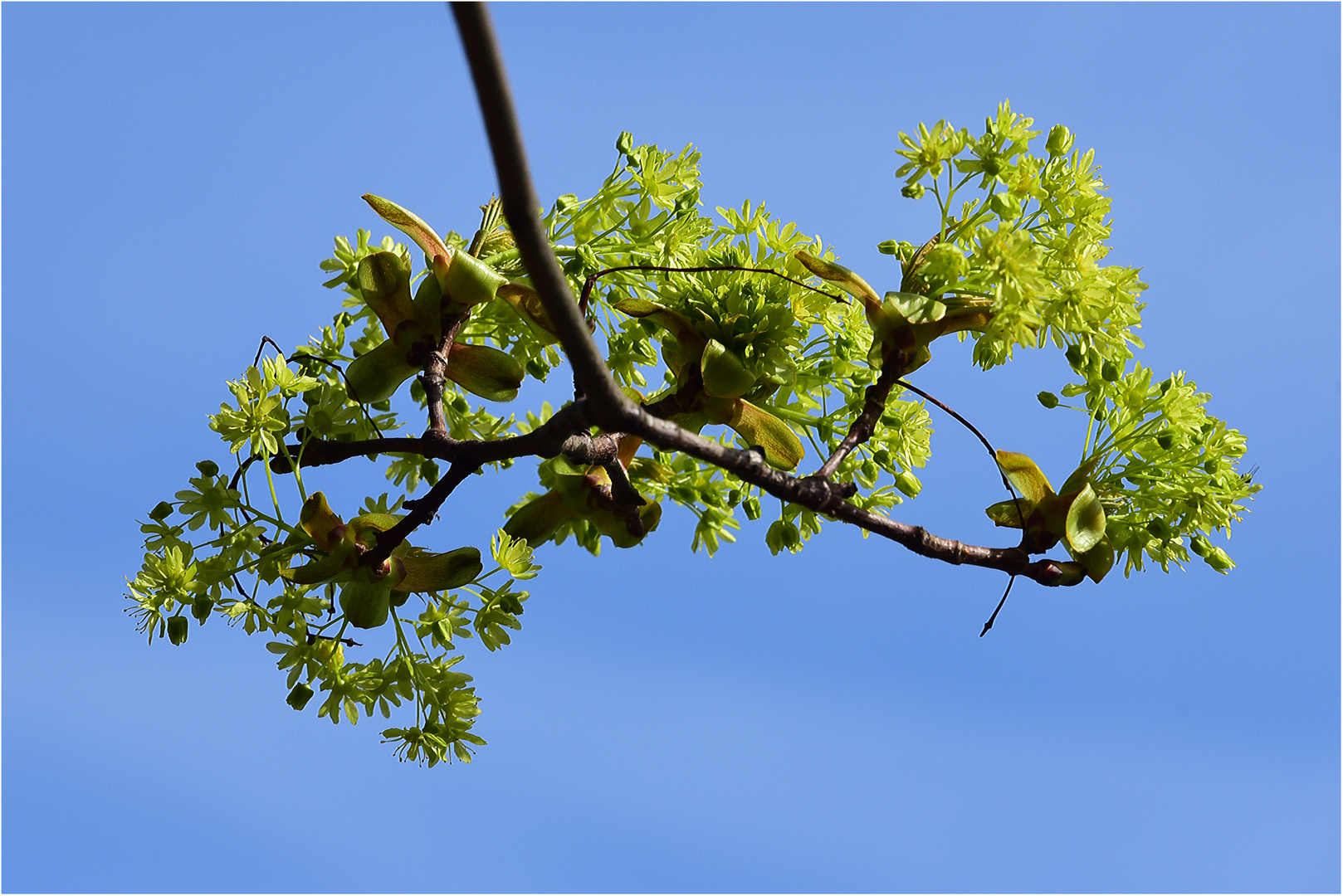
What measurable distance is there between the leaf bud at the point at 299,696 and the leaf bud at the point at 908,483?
116 cm

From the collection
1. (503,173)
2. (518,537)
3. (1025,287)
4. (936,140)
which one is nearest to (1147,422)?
(1025,287)

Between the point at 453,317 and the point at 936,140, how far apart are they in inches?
35.3

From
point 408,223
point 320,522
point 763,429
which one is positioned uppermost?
point 408,223

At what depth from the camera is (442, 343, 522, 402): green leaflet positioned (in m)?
2.11

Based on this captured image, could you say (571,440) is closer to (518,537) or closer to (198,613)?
(518,537)

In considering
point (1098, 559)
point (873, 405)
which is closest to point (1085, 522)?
point (1098, 559)

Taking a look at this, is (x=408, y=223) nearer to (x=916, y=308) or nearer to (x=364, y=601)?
(x=364, y=601)

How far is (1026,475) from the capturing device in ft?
6.66

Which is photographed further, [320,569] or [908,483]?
[908,483]

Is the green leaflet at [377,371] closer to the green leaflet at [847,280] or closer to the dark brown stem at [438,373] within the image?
the dark brown stem at [438,373]

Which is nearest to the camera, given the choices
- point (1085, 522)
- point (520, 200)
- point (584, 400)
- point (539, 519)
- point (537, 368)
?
point (520, 200)

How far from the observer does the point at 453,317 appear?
2076mm

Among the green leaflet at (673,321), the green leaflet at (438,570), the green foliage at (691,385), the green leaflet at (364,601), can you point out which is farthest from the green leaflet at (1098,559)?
the green leaflet at (364,601)

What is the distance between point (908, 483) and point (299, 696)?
1.19m
